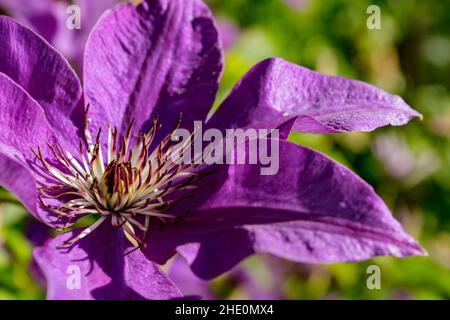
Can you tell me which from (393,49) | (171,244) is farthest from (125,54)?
(393,49)

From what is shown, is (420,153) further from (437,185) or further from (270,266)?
(270,266)

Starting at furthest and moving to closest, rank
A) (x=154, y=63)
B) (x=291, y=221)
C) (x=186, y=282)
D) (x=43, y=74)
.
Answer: (x=186, y=282) < (x=154, y=63) < (x=43, y=74) < (x=291, y=221)

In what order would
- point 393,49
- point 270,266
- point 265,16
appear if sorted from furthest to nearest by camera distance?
point 393,49, point 265,16, point 270,266

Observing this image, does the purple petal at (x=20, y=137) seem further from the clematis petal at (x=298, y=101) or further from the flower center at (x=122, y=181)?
the clematis petal at (x=298, y=101)

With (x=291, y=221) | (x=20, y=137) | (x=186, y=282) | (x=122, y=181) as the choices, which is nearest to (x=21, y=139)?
(x=20, y=137)

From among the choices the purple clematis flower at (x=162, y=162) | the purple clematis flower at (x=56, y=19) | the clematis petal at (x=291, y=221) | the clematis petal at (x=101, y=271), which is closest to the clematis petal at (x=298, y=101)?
the purple clematis flower at (x=162, y=162)

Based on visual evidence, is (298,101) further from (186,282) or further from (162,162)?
(186,282)
